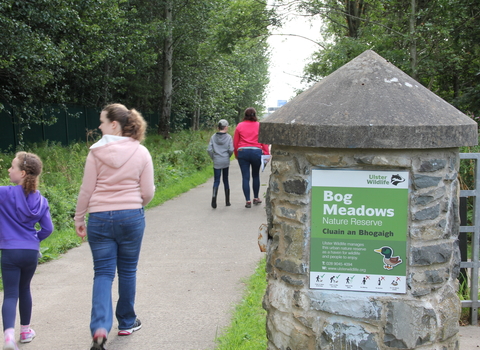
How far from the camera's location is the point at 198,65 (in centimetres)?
2472

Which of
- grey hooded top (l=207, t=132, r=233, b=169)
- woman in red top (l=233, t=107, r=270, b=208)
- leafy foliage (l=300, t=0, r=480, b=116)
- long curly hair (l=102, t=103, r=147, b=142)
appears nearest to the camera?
long curly hair (l=102, t=103, r=147, b=142)

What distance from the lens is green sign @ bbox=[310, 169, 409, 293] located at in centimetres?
311

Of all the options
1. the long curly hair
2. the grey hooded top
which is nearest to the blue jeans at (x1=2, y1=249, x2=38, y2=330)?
the long curly hair

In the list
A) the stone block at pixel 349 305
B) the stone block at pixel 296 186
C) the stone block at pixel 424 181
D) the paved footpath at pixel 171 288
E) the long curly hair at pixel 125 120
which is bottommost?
the paved footpath at pixel 171 288

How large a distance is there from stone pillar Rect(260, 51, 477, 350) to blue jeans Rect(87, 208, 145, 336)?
1107 mm

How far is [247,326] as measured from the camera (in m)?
4.23

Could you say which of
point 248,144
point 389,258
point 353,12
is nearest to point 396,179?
point 389,258

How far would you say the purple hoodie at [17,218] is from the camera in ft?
12.4

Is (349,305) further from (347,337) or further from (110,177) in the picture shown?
(110,177)

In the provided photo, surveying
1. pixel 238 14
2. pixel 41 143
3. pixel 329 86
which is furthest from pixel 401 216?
pixel 41 143

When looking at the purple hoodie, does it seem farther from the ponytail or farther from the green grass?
the green grass

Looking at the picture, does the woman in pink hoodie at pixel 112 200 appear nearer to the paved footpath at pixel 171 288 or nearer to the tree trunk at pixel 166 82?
the paved footpath at pixel 171 288

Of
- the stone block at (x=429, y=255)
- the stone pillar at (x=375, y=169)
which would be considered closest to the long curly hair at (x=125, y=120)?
the stone pillar at (x=375, y=169)

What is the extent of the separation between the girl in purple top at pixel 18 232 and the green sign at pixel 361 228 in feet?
6.86
